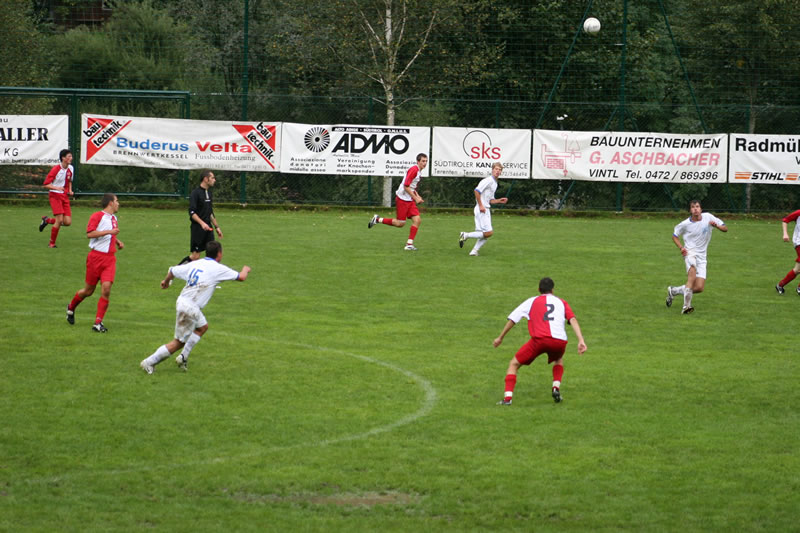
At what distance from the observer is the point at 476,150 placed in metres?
32.8

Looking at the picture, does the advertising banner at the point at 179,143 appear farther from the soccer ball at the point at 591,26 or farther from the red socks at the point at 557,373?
the red socks at the point at 557,373

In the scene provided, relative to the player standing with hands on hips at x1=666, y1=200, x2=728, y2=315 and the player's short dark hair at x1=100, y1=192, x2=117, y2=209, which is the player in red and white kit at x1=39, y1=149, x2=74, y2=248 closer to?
the player's short dark hair at x1=100, y1=192, x2=117, y2=209

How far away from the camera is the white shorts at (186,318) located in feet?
40.0

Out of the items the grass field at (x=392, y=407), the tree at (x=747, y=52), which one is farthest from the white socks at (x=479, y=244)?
the tree at (x=747, y=52)

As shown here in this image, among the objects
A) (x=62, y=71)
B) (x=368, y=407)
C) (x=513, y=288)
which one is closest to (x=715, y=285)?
(x=513, y=288)

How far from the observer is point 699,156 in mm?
32938

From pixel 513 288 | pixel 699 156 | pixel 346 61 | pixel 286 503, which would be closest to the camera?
pixel 286 503

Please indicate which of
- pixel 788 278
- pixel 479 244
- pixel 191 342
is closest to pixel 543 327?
pixel 191 342

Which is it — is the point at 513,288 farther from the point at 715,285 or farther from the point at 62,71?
the point at 62,71

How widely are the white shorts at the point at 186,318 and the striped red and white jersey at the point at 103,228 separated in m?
2.95

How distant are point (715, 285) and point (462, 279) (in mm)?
5087

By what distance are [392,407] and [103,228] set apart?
5782mm

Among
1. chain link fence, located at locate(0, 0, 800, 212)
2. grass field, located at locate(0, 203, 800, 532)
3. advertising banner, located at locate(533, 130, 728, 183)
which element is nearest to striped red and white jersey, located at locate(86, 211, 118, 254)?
grass field, located at locate(0, 203, 800, 532)

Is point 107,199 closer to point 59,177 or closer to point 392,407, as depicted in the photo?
point 392,407
